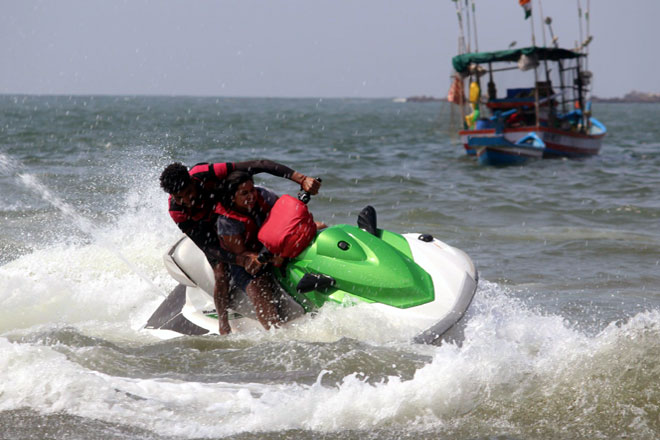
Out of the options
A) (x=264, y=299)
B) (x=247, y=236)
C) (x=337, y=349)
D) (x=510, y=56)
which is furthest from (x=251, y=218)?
(x=510, y=56)

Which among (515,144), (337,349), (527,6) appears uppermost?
(527,6)

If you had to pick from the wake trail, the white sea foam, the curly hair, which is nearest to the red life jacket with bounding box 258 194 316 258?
the curly hair

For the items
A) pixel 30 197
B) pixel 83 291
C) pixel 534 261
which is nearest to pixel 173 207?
pixel 83 291

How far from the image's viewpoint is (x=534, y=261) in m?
7.97

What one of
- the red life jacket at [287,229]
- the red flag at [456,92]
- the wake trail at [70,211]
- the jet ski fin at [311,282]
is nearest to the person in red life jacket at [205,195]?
the red life jacket at [287,229]

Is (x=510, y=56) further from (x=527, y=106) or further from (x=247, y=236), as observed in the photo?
(x=247, y=236)

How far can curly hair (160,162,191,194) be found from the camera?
13.9 feet

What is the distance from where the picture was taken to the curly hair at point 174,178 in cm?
423

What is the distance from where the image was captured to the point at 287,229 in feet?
14.5

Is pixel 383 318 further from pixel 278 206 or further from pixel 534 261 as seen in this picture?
pixel 534 261

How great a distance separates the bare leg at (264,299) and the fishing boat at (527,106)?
16.1 metres

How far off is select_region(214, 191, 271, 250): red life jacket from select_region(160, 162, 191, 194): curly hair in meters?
0.30

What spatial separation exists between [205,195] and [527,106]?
1755 centimetres

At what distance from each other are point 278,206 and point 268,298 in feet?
1.86
